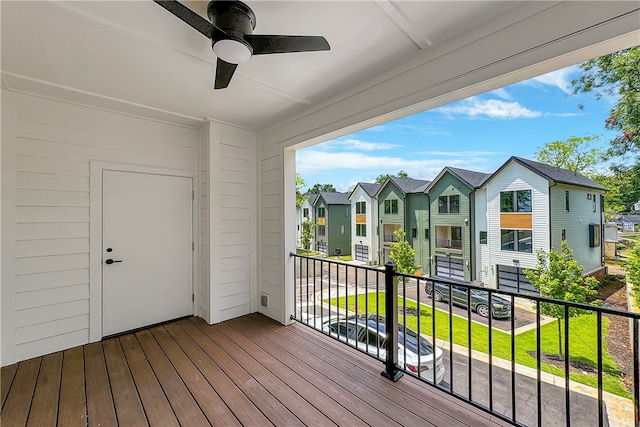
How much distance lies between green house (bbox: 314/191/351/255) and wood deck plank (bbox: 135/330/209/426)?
9.03 meters

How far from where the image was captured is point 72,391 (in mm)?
1851

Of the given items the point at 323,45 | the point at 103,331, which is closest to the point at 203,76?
the point at 323,45

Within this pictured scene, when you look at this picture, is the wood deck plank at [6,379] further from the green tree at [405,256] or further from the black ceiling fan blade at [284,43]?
the green tree at [405,256]

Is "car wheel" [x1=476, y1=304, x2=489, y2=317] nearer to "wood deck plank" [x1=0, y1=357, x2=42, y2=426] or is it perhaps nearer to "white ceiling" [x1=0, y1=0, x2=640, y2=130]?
"white ceiling" [x1=0, y1=0, x2=640, y2=130]

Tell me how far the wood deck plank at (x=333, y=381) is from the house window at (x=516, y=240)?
2996 mm

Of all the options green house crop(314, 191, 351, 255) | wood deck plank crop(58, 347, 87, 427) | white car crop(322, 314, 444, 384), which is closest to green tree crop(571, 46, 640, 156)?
white car crop(322, 314, 444, 384)

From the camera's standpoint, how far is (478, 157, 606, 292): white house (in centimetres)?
257

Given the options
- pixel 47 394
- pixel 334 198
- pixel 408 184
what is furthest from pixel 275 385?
pixel 334 198

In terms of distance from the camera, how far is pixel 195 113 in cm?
286

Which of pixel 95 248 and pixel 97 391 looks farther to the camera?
pixel 95 248

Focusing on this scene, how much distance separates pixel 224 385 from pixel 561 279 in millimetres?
4402

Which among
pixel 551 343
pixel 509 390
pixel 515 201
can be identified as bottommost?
pixel 509 390

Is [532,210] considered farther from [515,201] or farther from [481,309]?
[481,309]

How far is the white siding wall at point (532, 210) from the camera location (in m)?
3.03
